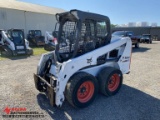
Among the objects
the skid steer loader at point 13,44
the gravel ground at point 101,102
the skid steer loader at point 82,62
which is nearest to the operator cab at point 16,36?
the skid steer loader at point 13,44

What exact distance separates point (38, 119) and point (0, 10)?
17651 mm

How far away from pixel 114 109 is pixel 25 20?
18.7m

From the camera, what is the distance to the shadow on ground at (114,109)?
3549 mm

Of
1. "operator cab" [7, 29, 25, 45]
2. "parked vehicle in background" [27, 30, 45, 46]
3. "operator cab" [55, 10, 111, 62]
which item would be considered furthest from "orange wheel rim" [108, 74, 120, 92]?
"parked vehicle in background" [27, 30, 45, 46]

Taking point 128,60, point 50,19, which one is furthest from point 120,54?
point 50,19

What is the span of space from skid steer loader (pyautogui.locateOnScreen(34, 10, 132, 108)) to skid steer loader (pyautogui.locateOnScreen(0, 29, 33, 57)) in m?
7.47

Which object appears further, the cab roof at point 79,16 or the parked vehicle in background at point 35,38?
the parked vehicle in background at point 35,38

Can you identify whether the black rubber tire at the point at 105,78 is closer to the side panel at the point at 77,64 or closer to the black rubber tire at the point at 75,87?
the side panel at the point at 77,64

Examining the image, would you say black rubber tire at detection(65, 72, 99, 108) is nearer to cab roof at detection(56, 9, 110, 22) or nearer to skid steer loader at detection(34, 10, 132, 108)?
skid steer loader at detection(34, 10, 132, 108)

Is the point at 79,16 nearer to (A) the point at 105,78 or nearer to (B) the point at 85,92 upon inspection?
(A) the point at 105,78

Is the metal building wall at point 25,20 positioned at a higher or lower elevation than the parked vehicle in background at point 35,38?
higher

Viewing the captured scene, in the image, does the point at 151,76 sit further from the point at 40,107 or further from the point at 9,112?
the point at 9,112

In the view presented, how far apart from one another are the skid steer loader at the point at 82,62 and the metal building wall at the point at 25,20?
1597 cm

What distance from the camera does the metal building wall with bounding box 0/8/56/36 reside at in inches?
703
